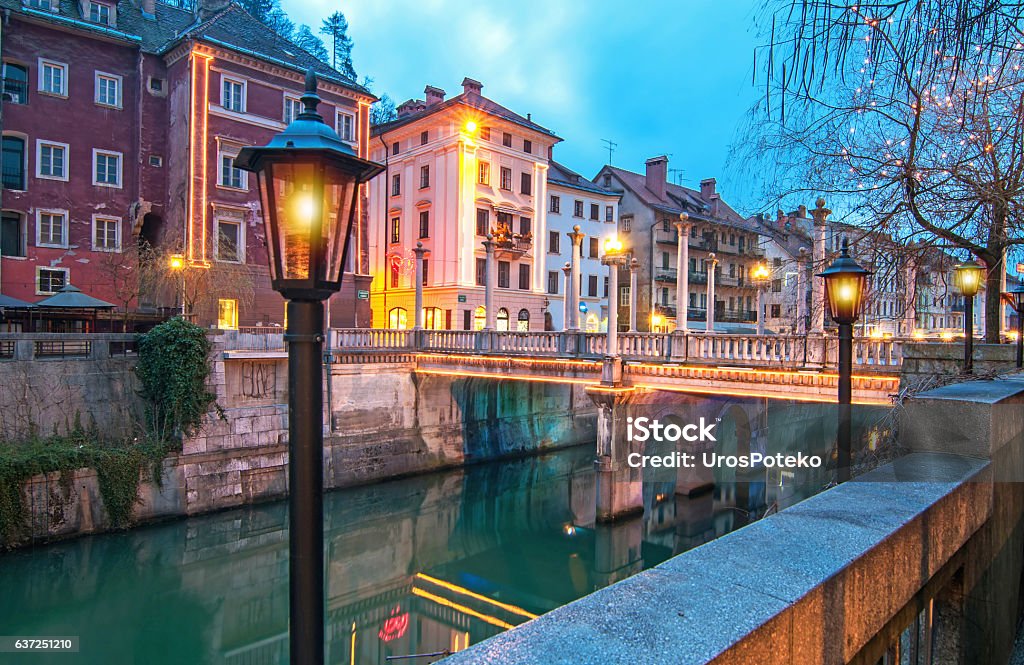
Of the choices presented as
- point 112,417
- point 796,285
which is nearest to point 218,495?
point 112,417

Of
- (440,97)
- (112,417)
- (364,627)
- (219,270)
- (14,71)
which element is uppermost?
(440,97)

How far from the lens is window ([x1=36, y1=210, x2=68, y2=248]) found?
1028 inches

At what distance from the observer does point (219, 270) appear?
2688cm

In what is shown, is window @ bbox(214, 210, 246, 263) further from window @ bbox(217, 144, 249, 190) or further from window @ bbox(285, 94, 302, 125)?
window @ bbox(285, 94, 302, 125)

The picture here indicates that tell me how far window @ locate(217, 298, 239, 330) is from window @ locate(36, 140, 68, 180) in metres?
8.24

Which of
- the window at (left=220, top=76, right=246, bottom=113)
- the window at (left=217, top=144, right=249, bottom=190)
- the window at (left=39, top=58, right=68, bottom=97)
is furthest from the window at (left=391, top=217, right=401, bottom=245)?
the window at (left=39, top=58, right=68, bottom=97)

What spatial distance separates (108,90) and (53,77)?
6.61 ft

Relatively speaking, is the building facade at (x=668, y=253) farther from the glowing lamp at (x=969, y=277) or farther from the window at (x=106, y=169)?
the glowing lamp at (x=969, y=277)

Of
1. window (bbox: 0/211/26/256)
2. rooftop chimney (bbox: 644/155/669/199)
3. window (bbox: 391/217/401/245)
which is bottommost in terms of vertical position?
window (bbox: 0/211/26/256)

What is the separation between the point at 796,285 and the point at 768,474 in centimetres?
1482

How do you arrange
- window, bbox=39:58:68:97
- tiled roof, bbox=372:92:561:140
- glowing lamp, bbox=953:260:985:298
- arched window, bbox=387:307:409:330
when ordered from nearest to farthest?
1. glowing lamp, bbox=953:260:985:298
2. window, bbox=39:58:68:97
3. tiled roof, bbox=372:92:561:140
4. arched window, bbox=387:307:409:330

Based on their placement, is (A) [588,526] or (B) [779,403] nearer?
(A) [588,526]

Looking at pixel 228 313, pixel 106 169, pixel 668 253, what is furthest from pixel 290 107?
pixel 668 253

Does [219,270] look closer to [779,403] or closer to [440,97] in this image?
[440,97]
